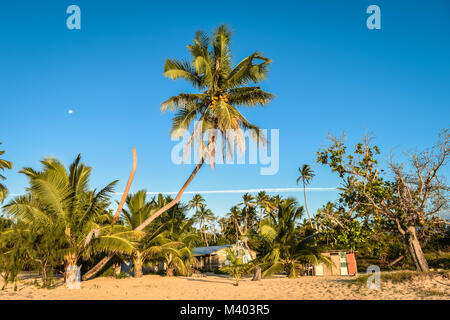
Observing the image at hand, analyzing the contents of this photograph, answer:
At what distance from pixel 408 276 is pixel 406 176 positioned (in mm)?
3903

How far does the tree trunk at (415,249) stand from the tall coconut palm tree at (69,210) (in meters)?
11.3

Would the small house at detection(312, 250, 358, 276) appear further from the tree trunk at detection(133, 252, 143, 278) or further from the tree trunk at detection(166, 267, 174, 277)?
the tree trunk at detection(133, 252, 143, 278)

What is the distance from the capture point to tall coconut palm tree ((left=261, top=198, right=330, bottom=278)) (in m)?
17.1

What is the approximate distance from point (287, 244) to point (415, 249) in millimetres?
7619

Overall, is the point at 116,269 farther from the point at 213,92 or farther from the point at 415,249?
the point at 415,249

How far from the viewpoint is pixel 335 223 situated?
39.1 feet

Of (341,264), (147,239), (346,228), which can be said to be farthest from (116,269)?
(341,264)

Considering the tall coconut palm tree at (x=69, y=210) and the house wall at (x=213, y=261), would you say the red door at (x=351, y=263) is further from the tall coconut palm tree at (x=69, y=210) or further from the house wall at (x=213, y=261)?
the tall coconut palm tree at (x=69, y=210)

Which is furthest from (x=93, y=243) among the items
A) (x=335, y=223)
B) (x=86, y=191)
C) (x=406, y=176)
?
(x=406, y=176)

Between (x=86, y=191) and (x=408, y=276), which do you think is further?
(x=86, y=191)

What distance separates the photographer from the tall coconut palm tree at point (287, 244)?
17.1 metres

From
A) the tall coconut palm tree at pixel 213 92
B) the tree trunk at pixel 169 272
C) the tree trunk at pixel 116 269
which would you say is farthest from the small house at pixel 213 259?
the tall coconut palm tree at pixel 213 92
